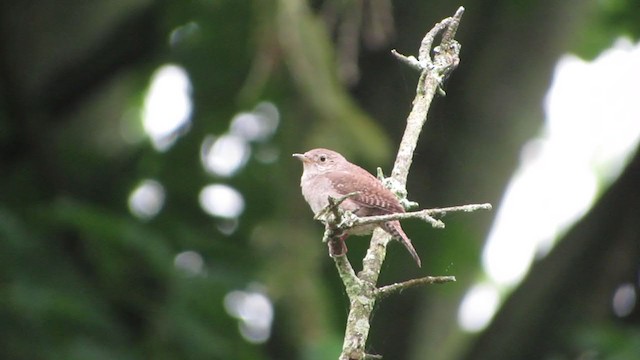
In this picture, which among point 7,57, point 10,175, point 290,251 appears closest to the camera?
point 290,251

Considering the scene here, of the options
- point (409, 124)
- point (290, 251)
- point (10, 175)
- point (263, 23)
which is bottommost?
point (409, 124)

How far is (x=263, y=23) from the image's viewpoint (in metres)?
5.83

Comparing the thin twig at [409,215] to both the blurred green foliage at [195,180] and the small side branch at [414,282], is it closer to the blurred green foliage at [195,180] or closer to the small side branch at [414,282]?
the small side branch at [414,282]

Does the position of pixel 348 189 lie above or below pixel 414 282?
above

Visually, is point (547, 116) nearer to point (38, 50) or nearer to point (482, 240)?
point (482, 240)

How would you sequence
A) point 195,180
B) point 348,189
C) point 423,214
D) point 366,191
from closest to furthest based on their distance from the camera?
1. point 423,214
2. point 366,191
3. point 348,189
4. point 195,180

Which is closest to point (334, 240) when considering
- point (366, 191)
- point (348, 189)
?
point (366, 191)

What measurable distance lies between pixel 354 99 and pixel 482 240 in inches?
43.9

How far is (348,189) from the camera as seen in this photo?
493cm

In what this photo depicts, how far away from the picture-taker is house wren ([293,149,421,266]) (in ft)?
14.1

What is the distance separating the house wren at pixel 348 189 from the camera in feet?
14.1

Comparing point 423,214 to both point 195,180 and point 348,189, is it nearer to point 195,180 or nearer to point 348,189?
point 348,189

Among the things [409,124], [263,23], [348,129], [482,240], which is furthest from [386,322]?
[409,124]

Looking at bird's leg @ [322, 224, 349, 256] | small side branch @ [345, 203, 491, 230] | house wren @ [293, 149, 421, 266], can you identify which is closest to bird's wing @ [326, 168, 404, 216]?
house wren @ [293, 149, 421, 266]
